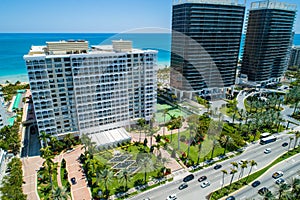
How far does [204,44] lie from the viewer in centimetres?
6412

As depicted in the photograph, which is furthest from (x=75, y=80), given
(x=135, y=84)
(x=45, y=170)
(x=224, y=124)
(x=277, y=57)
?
(x=277, y=57)

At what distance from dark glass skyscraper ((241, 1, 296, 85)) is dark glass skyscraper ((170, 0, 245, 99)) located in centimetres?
1614

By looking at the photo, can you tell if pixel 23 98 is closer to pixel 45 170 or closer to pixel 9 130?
pixel 9 130

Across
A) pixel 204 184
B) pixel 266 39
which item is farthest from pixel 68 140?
pixel 266 39

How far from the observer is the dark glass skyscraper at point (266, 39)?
7675 cm

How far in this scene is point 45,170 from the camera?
36.2 m

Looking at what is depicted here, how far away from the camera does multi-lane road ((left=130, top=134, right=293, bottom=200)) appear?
3291cm

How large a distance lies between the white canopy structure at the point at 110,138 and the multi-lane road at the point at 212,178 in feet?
48.8

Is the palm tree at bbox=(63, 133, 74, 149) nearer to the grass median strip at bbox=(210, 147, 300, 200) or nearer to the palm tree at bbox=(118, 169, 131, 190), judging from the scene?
the palm tree at bbox=(118, 169, 131, 190)

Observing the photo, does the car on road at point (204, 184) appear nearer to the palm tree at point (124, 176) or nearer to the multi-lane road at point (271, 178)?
the multi-lane road at point (271, 178)

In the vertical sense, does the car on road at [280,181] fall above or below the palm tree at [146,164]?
below

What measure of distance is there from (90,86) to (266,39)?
72.4 metres

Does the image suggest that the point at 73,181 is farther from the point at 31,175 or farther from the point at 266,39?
the point at 266,39

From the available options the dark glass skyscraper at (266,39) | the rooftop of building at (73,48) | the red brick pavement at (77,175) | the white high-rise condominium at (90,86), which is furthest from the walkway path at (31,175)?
the dark glass skyscraper at (266,39)
